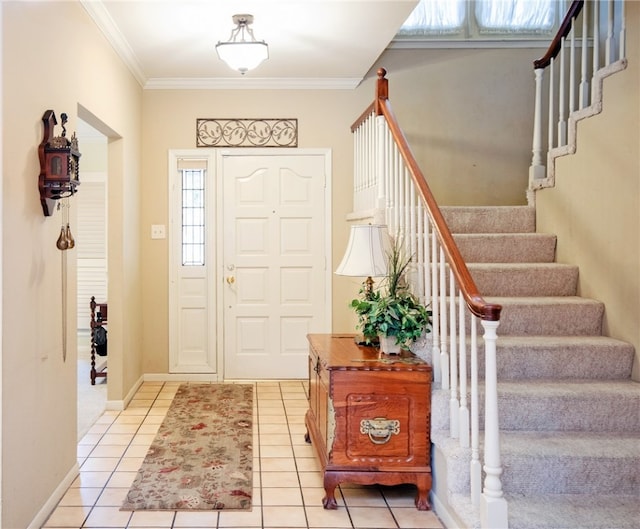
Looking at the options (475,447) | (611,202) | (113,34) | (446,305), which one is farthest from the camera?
(113,34)

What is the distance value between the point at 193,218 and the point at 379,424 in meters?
3.20

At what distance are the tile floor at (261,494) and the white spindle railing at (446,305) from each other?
1.65 ft

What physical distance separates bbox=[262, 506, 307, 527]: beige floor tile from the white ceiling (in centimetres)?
289

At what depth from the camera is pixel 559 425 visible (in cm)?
275

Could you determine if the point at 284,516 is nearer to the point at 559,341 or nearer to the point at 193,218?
the point at 559,341

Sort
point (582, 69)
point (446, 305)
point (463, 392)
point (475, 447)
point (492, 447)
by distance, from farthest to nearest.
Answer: point (582, 69) → point (446, 305) → point (463, 392) → point (475, 447) → point (492, 447)

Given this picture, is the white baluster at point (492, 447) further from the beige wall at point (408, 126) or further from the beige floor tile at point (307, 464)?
the beige wall at point (408, 126)

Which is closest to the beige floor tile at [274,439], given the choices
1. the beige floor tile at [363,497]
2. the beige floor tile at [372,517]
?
the beige floor tile at [363,497]

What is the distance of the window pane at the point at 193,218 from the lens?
5.23 metres

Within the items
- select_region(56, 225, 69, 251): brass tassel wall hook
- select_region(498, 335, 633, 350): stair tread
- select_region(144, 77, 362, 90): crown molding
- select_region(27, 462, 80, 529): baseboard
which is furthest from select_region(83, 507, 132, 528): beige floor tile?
select_region(144, 77, 362, 90): crown molding

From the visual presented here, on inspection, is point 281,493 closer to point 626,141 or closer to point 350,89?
point 626,141

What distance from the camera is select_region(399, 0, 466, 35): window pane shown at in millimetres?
5176

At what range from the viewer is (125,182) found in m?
4.49

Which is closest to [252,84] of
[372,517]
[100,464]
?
[100,464]
